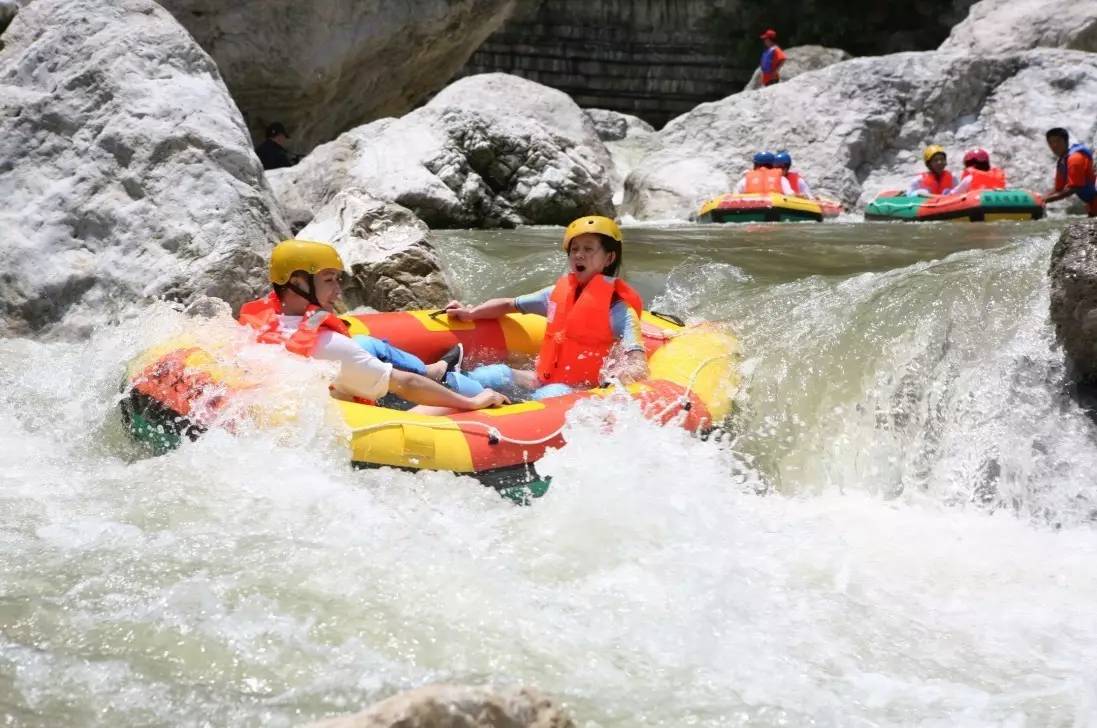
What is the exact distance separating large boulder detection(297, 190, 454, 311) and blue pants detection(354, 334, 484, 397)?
155 cm

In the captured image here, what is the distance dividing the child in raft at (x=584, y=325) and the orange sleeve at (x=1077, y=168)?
7.29 meters

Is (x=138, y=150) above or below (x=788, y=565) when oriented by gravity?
above

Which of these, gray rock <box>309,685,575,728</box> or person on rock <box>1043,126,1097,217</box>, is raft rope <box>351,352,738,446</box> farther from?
person on rock <box>1043,126,1097,217</box>

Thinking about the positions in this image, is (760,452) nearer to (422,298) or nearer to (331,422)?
(331,422)

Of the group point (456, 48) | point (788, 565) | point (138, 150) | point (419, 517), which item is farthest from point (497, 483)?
point (456, 48)

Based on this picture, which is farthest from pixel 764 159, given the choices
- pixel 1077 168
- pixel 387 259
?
pixel 387 259

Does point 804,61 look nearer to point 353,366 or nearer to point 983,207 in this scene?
point 983,207

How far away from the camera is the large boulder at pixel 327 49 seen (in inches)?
432

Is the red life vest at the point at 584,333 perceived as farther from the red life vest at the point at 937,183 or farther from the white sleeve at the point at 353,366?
the red life vest at the point at 937,183

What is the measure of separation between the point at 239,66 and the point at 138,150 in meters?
5.10

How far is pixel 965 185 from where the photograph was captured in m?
10.9

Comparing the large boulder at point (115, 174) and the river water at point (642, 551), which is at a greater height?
the large boulder at point (115, 174)

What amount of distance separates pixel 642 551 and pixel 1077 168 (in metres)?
8.93

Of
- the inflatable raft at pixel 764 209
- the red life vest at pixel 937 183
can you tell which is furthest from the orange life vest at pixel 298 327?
the red life vest at pixel 937 183
